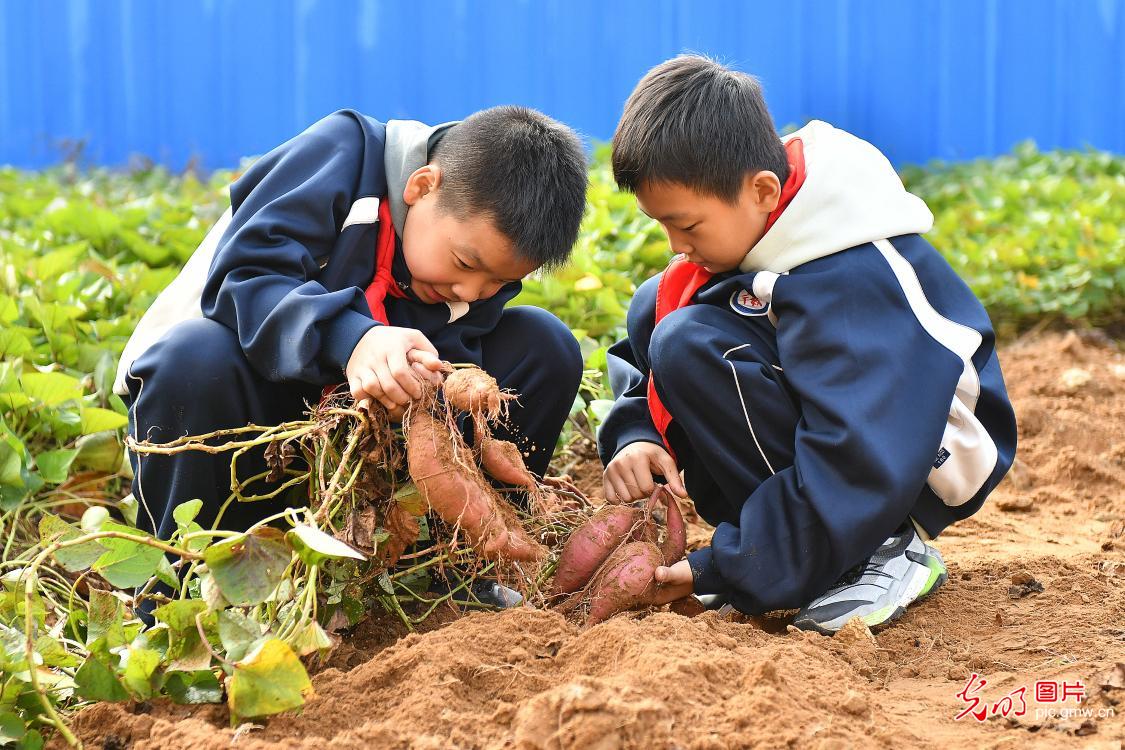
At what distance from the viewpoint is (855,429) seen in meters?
1.90

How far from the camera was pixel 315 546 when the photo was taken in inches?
60.5

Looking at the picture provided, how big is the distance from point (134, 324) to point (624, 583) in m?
1.83

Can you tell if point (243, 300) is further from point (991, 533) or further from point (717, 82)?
point (991, 533)

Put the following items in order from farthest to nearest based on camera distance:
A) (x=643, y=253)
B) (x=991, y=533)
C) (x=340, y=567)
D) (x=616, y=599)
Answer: (x=643, y=253) < (x=991, y=533) < (x=616, y=599) < (x=340, y=567)

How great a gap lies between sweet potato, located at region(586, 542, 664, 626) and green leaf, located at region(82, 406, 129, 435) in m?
1.19

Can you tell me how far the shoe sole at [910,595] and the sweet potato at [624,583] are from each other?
0.28m

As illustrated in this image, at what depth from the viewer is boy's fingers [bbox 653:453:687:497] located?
220cm

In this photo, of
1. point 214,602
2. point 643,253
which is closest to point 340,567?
point 214,602

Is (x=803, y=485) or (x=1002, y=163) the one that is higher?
(x=803, y=485)

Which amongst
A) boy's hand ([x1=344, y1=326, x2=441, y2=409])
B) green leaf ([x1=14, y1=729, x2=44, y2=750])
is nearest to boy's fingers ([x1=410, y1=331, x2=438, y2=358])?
boy's hand ([x1=344, y1=326, x2=441, y2=409])

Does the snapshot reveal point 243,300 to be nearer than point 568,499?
Yes

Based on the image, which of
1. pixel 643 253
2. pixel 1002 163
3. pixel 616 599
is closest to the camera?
pixel 616 599

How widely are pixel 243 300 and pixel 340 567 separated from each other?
52 cm

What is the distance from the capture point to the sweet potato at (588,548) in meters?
2.01
